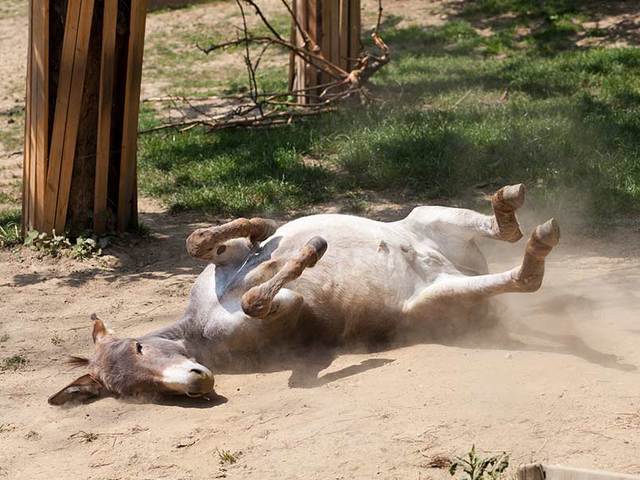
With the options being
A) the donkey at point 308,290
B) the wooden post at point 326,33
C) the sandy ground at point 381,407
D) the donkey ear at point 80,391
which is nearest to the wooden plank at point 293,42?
the wooden post at point 326,33

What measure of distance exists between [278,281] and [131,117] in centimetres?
331

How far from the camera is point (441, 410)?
4.65m

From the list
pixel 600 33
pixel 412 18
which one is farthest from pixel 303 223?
pixel 412 18

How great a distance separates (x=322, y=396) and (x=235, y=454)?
1.98ft

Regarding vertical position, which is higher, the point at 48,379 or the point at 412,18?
the point at 412,18

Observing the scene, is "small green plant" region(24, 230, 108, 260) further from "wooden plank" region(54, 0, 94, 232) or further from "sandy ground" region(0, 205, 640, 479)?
"sandy ground" region(0, 205, 640, 479)

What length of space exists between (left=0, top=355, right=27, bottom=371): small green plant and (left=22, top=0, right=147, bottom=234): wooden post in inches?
79.6

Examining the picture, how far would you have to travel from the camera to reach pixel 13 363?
612 cm

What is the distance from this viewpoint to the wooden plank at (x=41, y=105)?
25.5 ft

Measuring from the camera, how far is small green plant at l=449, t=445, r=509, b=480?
13.0ft

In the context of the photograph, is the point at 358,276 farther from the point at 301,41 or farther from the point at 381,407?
the point at 301,41

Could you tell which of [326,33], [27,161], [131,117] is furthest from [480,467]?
[326,33]

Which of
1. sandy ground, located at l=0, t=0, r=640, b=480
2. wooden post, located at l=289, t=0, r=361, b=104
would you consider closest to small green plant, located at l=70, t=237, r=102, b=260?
sandy ground, located at l=0, t=0, r=640, b=480

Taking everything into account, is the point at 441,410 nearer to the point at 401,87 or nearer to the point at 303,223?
the point at 303,223
